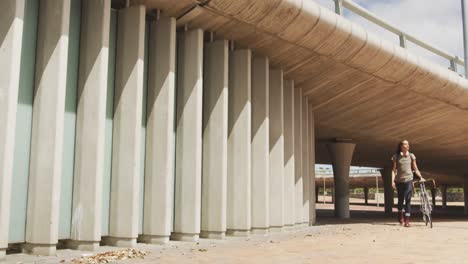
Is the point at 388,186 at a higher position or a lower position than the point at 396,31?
lower

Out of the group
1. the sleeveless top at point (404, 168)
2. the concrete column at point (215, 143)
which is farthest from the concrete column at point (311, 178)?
the concrete column at point (215, 143)

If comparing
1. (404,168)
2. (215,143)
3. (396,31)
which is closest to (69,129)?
(215,143)

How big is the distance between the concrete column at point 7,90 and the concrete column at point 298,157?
7851 mm

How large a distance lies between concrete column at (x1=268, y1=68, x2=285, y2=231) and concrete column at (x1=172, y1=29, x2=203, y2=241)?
2.88 m

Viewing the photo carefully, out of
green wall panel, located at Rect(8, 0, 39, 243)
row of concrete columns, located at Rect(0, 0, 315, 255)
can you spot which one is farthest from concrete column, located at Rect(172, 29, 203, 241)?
green wall panel, located at Rect(8, 0, 39, 243)

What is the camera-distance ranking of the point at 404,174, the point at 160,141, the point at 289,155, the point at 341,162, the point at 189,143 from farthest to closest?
the point at 341,162
the point at 289,155
the point at 404,174
the point at 189,143
the point at 160,141

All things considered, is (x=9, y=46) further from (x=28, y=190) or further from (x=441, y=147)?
(x=441, y=147)

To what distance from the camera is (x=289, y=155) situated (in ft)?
40.5

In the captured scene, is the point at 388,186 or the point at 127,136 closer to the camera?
the point at 127,136

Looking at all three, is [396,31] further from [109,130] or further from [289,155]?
[109,130]

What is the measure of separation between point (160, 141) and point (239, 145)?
2229 mm

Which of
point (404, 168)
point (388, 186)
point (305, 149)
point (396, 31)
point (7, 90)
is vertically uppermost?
point (396, 31)

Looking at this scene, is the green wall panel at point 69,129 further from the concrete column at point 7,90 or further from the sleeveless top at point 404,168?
the sleeveless top at point 404,168

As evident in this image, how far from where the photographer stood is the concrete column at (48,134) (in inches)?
260
